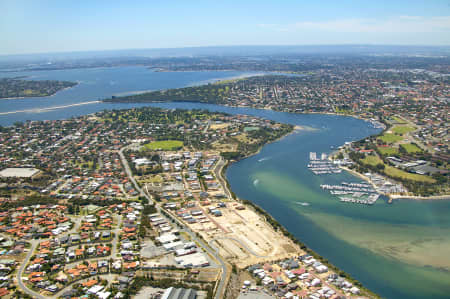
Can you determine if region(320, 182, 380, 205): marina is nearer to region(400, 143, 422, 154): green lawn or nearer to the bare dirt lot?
the bare dirt lot

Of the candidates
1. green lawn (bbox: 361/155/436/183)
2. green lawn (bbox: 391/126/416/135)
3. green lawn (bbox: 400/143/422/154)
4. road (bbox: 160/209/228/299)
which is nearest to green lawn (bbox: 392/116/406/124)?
green lawn (bbox: 391/126/416/135)

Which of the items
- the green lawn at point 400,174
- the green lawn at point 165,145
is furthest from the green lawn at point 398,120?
the green lawn at point 165,145

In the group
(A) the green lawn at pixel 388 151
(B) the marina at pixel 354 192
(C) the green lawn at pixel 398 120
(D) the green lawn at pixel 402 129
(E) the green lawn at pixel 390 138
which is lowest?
(B) the marina at pixel 354 192

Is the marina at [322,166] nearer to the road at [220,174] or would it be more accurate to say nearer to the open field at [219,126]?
the road at [220,174]

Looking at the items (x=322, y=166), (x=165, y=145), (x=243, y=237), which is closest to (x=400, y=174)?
(x=322, y=166)

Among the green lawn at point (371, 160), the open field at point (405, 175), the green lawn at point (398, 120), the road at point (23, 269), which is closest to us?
the road at point (23, 269)
